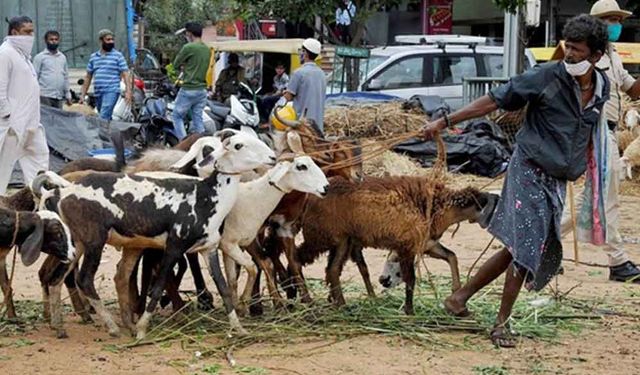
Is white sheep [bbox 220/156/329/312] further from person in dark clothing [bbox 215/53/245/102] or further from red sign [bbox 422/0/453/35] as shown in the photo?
red sign [bbox 422/0/453/35]

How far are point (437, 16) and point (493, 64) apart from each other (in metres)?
8.84

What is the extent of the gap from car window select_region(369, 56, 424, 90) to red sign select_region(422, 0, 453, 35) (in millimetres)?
8383

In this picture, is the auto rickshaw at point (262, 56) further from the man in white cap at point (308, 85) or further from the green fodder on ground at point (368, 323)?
the green fodder on ground at point (368, 323)

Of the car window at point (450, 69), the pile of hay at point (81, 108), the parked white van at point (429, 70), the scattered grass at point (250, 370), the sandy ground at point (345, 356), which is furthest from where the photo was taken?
the car window at point (450, 69)

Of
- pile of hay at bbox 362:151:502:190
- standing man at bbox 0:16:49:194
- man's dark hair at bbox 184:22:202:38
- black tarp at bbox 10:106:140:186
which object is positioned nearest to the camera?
standing man at bbox 0:16:49:194

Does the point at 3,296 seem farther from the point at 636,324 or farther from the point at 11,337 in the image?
the point at 636,324

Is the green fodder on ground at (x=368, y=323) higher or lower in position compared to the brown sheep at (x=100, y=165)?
lower

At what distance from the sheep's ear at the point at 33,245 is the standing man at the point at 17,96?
12.0 ft

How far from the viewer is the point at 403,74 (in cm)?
2034

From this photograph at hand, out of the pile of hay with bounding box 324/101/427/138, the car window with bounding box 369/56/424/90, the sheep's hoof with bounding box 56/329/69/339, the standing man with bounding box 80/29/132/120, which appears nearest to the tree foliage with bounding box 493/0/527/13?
the car window with bounding box 369/56/424/90

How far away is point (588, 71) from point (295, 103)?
5680 millimetres

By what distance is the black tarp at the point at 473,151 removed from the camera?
15.8 metres

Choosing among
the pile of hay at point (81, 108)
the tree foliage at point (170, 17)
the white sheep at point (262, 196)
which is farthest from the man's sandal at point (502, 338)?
the tree foliage at point (170, 17)

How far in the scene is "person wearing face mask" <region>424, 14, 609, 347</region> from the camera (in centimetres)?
665
